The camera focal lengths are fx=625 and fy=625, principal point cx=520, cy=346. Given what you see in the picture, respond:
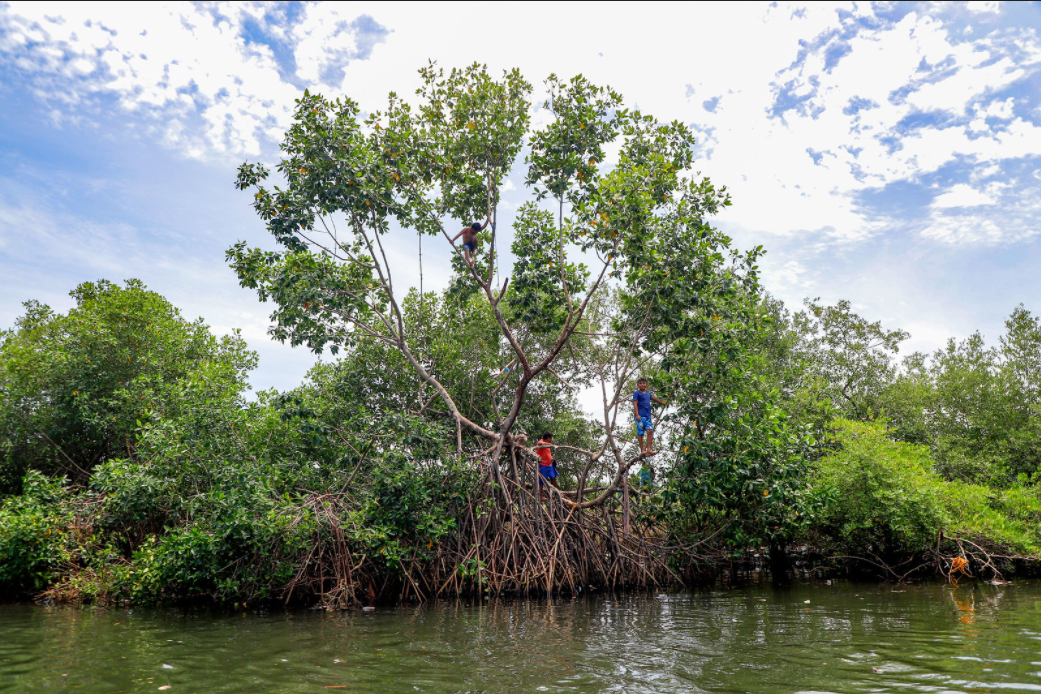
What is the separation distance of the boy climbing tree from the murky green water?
19.6ft

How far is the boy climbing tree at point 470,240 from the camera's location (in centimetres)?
1109

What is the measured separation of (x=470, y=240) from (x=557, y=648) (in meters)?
7.33

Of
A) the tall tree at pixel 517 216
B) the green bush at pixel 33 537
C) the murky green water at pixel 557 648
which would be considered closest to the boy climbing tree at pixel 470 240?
the tall tree at pixel 517 216

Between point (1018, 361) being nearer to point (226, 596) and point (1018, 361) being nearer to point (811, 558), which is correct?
point (811, 558)

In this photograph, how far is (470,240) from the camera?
11.2 m

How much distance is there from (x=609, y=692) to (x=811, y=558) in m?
12.2

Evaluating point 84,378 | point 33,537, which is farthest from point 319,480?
point 84,378

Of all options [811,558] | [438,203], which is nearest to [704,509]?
[811,558]

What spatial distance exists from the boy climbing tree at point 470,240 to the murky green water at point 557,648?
596cm

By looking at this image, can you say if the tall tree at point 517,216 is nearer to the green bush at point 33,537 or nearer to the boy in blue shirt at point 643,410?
the boy in blue shirt at point 643,410

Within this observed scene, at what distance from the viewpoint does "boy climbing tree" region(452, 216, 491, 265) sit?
36.4ft

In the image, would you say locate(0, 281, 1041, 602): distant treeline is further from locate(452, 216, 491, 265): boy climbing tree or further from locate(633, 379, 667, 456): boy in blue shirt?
locate(452, 216, 491, 265): boy climbing tree

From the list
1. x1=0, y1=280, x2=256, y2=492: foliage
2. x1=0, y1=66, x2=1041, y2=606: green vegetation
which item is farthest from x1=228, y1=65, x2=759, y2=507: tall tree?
x1=0, y1=280, x2=256, y2=492: foliage

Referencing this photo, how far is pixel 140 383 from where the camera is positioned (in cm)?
1336
